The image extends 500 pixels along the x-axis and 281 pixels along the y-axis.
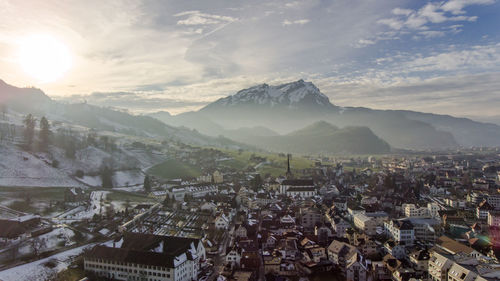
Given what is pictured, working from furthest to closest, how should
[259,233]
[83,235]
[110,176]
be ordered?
[110,176] → [259,233] → [83,235]

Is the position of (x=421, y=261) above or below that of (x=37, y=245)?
below

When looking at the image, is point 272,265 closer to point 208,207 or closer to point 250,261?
point 250,261

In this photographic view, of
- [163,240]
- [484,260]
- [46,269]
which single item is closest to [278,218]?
[163,240]

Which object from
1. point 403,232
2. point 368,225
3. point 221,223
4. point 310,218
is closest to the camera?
point 403,232

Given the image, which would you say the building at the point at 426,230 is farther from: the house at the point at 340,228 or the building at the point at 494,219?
the house at the point at 340,228

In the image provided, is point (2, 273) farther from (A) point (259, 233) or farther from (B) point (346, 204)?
Result: (B) point (346, 204)

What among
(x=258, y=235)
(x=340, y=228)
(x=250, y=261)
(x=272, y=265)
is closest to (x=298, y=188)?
(x=340, y=228)

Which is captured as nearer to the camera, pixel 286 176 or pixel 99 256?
pixel 99 256
